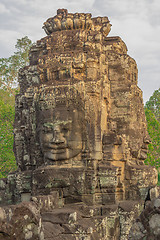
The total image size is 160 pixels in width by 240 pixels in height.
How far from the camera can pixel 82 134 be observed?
11180 millimetres

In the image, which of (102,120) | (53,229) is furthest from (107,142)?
(53,229)

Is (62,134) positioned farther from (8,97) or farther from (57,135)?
(8,97)

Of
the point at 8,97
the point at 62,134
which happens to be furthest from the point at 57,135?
the point at 8,97

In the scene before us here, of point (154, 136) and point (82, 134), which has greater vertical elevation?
point (82, 134)

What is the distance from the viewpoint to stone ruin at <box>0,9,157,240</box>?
10.5 m

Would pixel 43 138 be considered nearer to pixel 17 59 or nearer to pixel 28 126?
pixel 28 126

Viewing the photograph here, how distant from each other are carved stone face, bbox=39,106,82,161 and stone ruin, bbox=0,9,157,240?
Answer: 1.2 inches

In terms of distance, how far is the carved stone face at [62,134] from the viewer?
10961 mm

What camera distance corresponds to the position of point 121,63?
41.2ft

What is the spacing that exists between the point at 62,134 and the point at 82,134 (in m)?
0.62

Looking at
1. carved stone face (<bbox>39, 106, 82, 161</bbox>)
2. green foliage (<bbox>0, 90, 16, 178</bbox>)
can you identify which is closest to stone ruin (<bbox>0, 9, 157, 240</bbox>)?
carved stone face (<bbox>39, 106, 82, 161</bbox>)

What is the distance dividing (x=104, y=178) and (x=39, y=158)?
7.73 feet

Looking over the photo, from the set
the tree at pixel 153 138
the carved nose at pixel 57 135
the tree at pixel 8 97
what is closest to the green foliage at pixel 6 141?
the tree at pixel 8 97

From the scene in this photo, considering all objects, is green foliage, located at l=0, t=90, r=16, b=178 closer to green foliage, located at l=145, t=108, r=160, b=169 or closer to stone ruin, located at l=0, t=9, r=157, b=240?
green foliage, located at l=145, t=108, r=160, b=169
